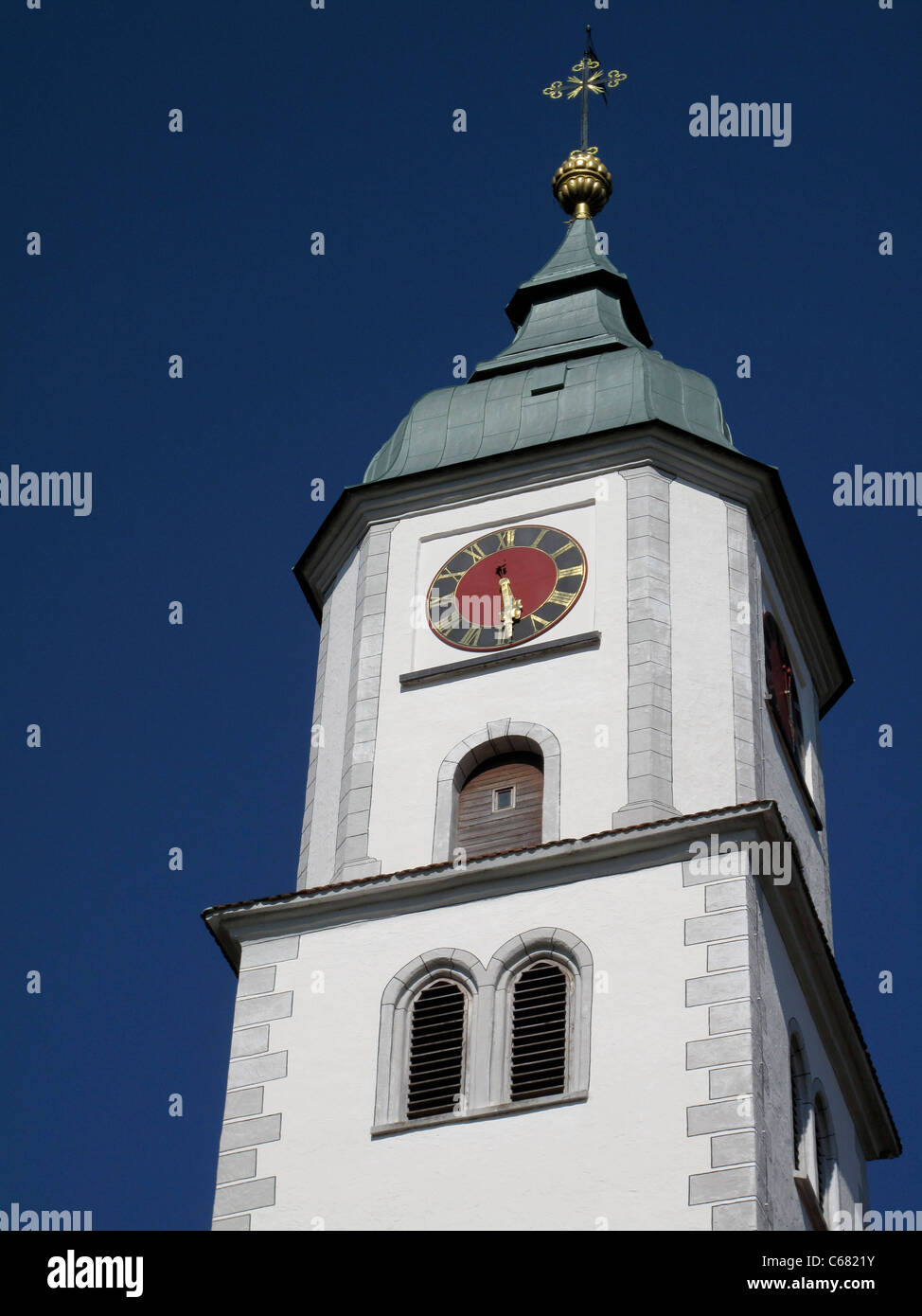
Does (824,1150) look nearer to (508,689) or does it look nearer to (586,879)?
(586,879)

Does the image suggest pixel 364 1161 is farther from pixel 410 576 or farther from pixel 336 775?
pixel 410 576

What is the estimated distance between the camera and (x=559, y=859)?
1190 inches

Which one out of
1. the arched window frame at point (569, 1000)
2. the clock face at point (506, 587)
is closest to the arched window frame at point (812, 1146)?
the arched window frame at point (569, 1000)

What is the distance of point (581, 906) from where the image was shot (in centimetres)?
2981

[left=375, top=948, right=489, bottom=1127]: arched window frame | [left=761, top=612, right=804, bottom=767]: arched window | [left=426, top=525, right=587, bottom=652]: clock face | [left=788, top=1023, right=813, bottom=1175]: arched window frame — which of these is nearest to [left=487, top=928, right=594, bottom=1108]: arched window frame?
[left=375, top=948, right=489, bottom=1127]: arched window frame

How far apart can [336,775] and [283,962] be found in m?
3.23

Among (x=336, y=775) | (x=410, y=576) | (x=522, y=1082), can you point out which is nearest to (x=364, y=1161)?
(x=522, y=1082)

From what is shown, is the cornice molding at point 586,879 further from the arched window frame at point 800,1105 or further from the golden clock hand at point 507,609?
the golden clock hand at point 507,609

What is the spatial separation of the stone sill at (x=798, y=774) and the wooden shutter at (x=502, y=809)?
294 cm

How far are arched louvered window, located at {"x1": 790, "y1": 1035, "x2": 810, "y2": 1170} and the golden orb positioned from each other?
17724 mm

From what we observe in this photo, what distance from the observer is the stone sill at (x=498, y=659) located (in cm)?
3281

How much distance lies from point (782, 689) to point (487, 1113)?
814 centimetres

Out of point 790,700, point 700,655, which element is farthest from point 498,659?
point 790,700

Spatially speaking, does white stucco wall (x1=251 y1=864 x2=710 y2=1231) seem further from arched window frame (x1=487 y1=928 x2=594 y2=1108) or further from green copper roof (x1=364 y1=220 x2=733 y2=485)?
green copper roof (x1=364 y1=220 x2=733 y2=485)
